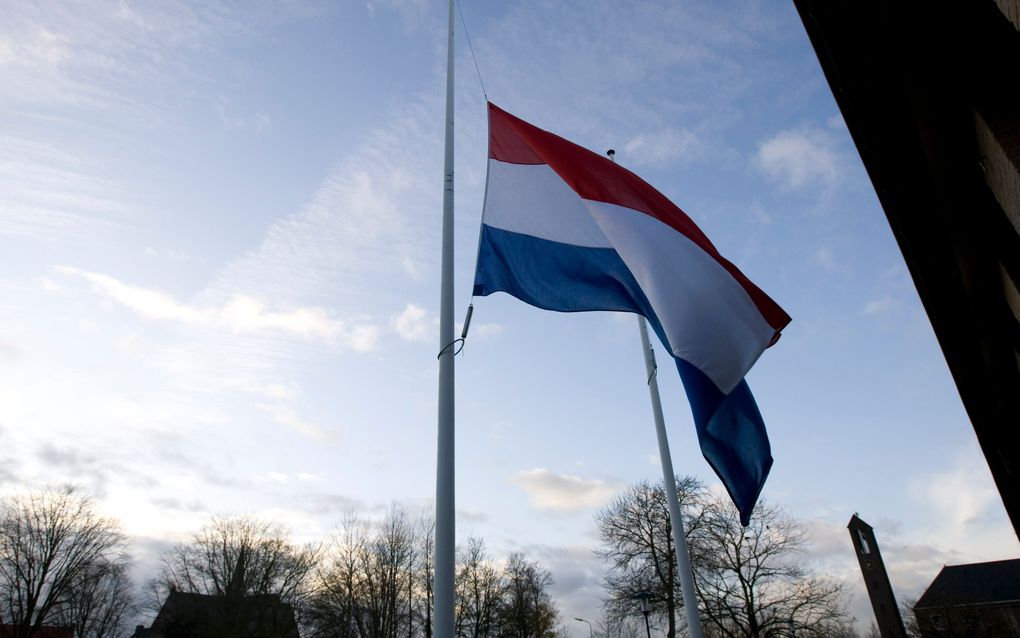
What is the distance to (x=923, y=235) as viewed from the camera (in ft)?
18.6

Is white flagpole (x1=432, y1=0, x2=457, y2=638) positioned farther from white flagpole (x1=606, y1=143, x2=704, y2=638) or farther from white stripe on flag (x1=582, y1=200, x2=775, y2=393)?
white flagpole (x1=606, y1=143, x2=704, y2=638)

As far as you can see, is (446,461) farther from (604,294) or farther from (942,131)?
(942,131)

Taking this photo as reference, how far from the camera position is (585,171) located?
8.14 meters

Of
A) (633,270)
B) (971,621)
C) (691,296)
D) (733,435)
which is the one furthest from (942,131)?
(971,621)

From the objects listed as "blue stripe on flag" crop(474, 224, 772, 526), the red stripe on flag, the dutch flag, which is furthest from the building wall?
the red stripe on flag

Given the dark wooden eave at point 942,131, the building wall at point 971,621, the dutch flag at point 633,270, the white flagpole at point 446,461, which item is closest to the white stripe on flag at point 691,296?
the dutch flag at point 633,270

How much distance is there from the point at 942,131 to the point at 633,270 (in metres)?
3.11

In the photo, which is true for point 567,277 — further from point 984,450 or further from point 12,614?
point 12,614

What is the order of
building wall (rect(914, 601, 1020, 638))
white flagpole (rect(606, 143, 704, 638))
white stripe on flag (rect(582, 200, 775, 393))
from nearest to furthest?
white stripe on flag (rect(582, 200, 775, 393))
white flagpole (rect(606, 143, 704, 638))
building wall (rect(914, 601, 1020, 638))

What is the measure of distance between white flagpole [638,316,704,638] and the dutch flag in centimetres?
487

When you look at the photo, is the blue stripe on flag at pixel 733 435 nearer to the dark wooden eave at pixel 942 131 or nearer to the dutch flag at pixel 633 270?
the dutch flag at pixel 633 270

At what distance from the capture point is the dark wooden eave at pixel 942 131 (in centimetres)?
416

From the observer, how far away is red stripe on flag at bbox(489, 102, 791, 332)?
7.80m

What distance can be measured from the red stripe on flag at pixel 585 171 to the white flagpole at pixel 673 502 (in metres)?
4.60
